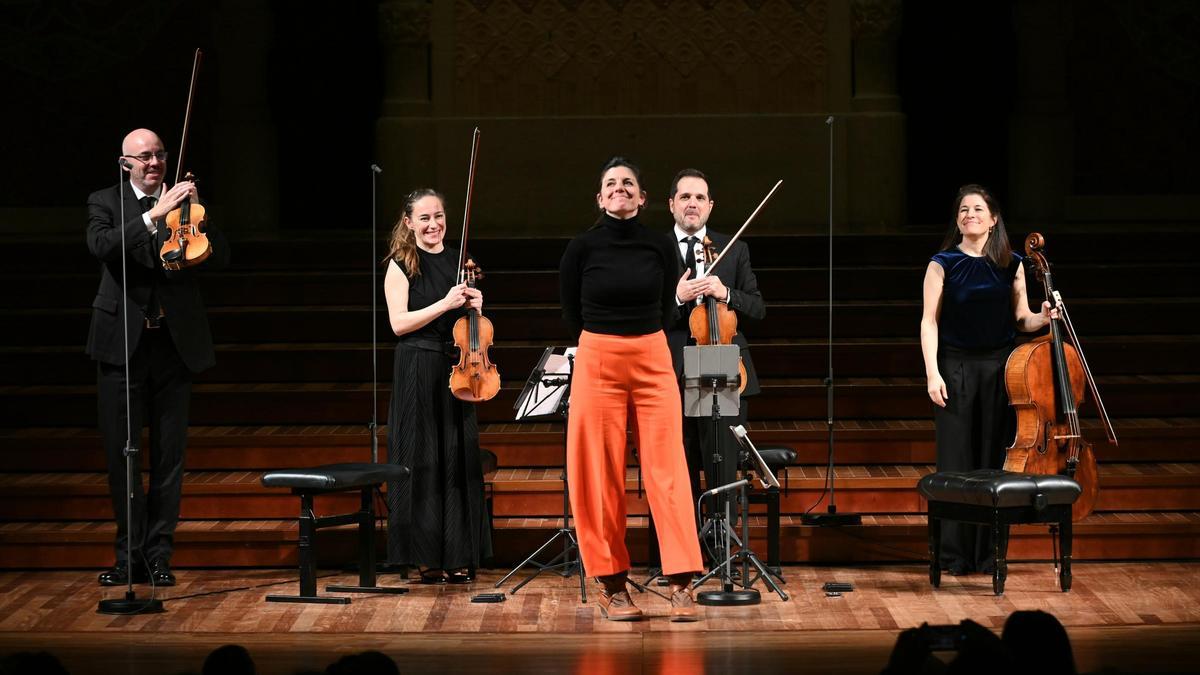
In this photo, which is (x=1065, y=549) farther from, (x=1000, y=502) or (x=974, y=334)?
(x=974, y=334)

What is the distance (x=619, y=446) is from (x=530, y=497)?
148 cm

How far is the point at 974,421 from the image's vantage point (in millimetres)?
6301

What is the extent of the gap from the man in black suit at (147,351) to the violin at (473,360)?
0.98 metres

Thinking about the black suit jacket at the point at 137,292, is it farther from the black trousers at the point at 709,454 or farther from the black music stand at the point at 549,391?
the black trousers at the point at 709,454

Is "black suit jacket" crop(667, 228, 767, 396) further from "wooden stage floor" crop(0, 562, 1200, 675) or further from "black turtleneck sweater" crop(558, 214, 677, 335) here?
"wooden stage floor" crop(0, 562, 1200, 675)

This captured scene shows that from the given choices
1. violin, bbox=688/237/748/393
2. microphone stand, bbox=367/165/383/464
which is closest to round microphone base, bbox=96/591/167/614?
microphone stand, bbox=367/165/383/464

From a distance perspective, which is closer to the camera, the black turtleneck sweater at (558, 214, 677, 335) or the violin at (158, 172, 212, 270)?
the black turtleneck sweater at (558, 214, 677, 335)

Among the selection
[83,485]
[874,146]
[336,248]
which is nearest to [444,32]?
[336,248]

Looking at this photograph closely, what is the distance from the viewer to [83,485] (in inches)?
274

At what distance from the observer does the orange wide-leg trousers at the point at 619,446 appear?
548 cm

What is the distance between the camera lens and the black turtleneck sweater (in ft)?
17.9

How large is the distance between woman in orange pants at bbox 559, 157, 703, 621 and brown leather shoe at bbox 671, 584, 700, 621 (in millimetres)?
83

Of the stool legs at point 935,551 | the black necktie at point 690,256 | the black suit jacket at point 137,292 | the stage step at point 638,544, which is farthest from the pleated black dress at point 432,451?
the stool legs at point 935,551

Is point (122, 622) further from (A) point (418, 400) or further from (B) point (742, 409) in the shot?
(B) point (742, 409)
